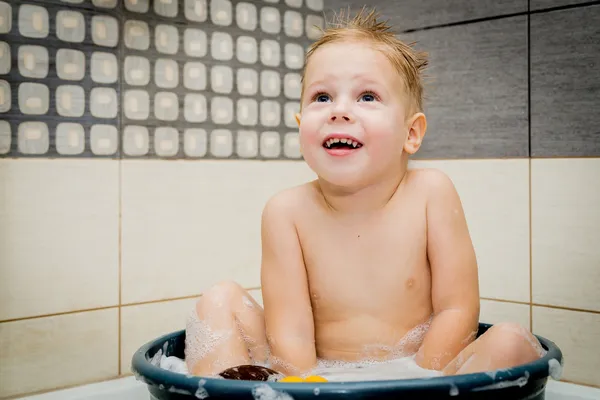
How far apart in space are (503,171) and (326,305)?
58cm

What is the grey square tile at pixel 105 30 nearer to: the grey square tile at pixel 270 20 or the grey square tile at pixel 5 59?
the grey square tile at pixel 5 59

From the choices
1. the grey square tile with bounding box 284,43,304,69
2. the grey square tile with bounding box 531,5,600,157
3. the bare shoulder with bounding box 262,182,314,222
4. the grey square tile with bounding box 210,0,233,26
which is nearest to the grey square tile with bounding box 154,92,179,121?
the grey square tile with bounding box 210,0,233,26

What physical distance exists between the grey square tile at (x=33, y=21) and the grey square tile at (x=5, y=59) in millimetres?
38

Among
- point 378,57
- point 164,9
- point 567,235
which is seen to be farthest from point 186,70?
point 567,235

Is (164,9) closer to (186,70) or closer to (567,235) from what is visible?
(186,70)

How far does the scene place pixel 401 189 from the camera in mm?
960

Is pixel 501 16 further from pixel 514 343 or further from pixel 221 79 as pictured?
pixel 514 343

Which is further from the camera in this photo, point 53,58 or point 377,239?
point 53,58

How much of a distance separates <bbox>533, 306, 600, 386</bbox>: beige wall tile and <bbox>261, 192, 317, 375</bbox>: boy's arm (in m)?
0.58

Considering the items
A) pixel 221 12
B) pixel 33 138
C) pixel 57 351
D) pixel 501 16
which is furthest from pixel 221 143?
pixel 501 16

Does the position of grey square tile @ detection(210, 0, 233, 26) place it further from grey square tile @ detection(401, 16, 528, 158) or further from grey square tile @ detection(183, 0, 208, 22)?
grey square tile @ detection(401, 16, 528, 158)

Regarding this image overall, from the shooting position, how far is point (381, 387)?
612mm

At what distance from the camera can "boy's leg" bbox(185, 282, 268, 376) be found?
88 cm

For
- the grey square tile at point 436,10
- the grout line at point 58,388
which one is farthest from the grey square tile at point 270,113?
the grout line at point 58,388
